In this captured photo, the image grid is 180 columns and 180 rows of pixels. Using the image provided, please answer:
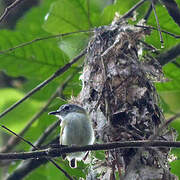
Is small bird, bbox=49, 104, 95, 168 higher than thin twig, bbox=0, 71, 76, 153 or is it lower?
lower

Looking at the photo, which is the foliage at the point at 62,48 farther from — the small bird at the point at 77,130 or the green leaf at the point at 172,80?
the small bird at the point at 77,130

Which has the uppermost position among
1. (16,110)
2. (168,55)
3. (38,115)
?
(168,55)

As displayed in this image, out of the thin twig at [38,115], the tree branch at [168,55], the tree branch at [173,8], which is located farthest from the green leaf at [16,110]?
the tree branch at [173,8]

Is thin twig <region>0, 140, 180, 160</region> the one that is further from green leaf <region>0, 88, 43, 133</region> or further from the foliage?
green leaf <region>0, 88, 43, 133</region>

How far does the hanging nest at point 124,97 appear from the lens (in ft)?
10.5

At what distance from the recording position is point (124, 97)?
3.57 meters

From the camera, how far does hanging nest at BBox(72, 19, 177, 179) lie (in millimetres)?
3195

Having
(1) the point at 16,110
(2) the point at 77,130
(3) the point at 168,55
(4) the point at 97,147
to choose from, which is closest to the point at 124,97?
(2) the point at 77,130

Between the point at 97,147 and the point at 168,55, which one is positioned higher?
the point at 168,55

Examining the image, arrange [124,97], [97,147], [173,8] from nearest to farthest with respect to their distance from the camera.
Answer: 1. [97,147]
2. [173,8]
3. [124,97]

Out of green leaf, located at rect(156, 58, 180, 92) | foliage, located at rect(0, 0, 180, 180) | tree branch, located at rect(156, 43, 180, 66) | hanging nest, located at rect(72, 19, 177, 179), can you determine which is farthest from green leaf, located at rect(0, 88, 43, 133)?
tree branch, located at rect(156, 43, 180, 66)

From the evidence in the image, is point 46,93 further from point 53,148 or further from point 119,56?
point 53,148

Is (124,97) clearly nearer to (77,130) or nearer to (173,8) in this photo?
(77,130)

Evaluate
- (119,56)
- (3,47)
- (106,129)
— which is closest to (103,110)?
(106,129)
